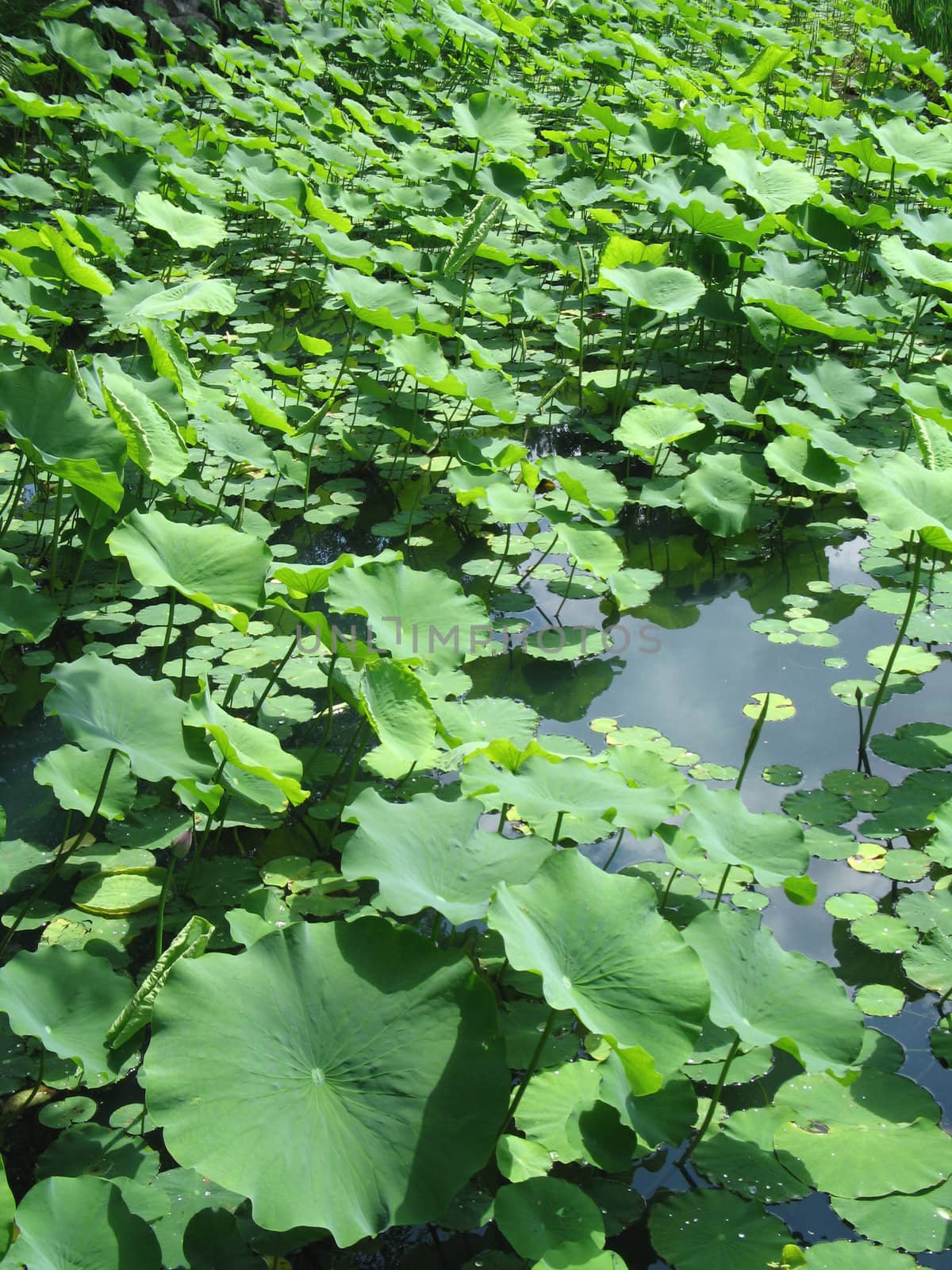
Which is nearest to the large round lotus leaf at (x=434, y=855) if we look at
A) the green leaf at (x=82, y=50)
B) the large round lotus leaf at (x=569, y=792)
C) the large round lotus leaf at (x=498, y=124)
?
the large round lotus leaf at (x=569, y=792)

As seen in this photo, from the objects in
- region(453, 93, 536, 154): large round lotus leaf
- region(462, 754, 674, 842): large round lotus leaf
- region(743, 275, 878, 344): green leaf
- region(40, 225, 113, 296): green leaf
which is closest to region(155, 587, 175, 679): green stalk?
region(462, 754, 674, 842): large round lotus leaf

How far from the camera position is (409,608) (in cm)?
202

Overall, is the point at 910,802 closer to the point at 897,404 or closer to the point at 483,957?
the point at 483,957

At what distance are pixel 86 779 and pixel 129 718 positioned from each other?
15 cm

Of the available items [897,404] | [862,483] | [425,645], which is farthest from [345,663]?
[897,404]

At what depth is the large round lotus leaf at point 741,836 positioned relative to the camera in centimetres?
165

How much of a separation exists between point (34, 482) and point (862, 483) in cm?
208

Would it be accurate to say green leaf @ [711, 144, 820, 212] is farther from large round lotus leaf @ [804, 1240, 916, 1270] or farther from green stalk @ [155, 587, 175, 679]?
large round lotus leaf @ [804, 1240, 916, 1270]

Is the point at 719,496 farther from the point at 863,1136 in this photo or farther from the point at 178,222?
the point at 178,222

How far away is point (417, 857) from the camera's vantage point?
1.50m

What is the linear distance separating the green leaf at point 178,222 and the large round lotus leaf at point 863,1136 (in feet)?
9.41

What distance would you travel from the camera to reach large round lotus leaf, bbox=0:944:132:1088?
1.36 m

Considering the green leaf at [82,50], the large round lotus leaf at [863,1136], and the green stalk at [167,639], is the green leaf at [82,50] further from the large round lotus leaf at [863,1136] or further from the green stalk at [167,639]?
the large round lotus leaf at [863,1136]

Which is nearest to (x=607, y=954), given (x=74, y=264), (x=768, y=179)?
(x=74, y=264)
